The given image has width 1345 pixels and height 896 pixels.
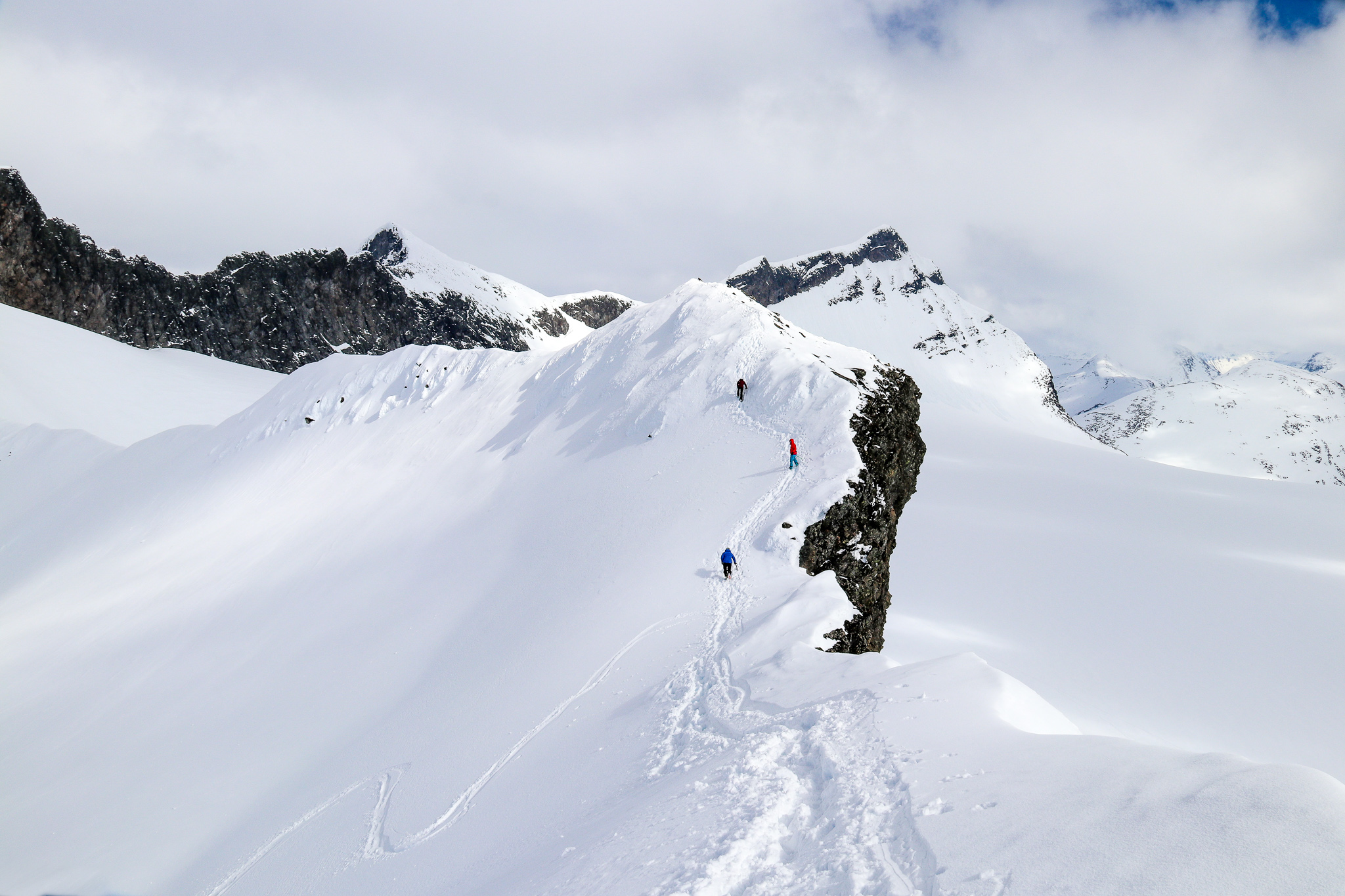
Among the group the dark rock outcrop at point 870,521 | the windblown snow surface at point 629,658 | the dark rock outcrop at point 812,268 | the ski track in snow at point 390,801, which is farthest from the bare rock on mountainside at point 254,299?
the dark rock outcrop at point 812,268

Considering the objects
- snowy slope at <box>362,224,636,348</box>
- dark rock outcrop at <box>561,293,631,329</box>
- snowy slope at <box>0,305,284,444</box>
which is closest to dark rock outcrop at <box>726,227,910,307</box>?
dark rock outcrop at <box>561,293,631,329</box>

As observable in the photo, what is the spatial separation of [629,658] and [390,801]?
543cm

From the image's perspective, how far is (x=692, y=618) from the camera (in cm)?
1388

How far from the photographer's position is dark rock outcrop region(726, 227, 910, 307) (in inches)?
7062

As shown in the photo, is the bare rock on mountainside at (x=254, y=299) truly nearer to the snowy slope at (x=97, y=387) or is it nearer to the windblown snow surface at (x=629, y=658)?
the snowy slope at (x=97, y=387)

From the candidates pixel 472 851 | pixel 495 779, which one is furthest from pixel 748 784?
pixel 495 779

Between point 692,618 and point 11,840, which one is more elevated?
point 692,618

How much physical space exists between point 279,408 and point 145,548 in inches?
451

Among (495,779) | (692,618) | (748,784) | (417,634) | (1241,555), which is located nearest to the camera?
(748,784)

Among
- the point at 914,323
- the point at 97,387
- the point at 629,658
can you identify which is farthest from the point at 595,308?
the point at 629,658

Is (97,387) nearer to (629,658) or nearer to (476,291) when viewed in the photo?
(476,291)

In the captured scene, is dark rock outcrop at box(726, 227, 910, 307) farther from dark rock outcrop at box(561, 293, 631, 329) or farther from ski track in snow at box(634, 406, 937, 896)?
ski track in snow at box(634, 406, 937, 896)

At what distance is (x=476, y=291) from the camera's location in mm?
111250

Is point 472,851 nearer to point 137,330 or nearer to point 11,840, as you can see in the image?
point 11,840
